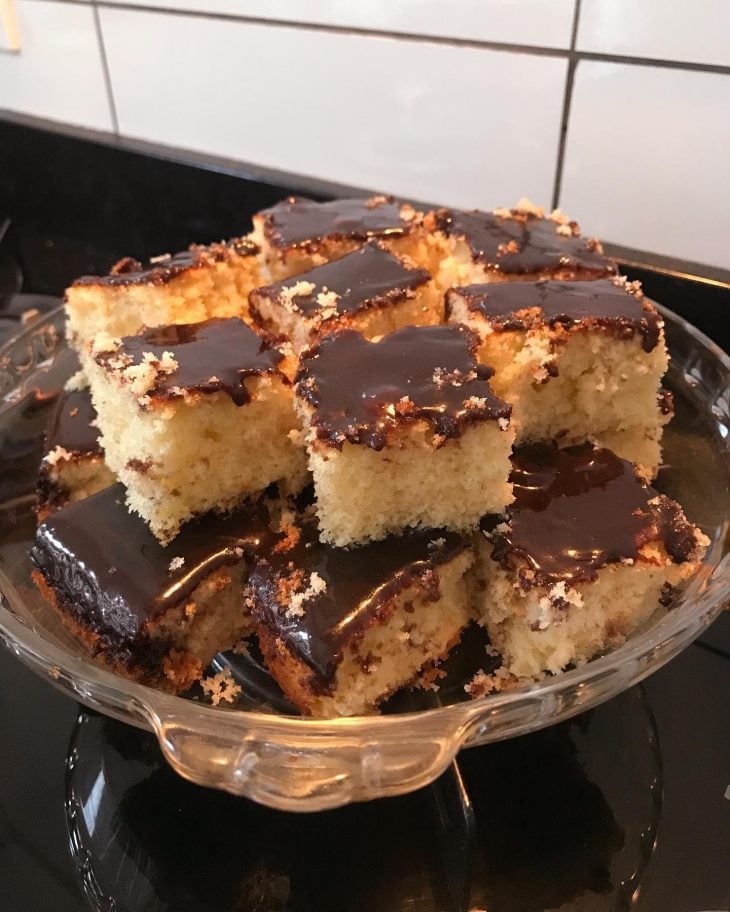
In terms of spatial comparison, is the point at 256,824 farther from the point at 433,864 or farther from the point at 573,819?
the point at 573,819

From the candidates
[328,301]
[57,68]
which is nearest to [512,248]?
[328,301]

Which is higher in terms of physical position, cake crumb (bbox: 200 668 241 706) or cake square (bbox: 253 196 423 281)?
cake square (bbox: 253 196 423 281)

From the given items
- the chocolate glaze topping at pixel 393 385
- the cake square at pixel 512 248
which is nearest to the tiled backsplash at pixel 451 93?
the cake square at pixel 512 248

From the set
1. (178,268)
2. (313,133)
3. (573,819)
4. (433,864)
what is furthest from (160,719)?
(313,133)

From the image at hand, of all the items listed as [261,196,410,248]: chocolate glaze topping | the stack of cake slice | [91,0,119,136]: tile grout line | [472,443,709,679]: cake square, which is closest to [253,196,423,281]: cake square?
[261,196,410,248]: chocolate glaze topping

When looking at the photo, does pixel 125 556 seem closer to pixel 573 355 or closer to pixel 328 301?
pixel 328 301

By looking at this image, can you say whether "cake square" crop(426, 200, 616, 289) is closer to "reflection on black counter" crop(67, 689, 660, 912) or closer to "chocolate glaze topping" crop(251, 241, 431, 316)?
"chocolate glaze topping" crop(251, 241, 431, 316)
